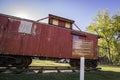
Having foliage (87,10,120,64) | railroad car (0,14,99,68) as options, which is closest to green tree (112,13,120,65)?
foliage (87,10,120,64)

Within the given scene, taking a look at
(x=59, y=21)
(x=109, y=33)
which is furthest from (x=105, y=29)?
(x=59, y=21)

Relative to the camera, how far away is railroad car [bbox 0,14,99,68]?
48.1 ft

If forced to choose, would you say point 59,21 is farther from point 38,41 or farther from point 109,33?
point 109,33

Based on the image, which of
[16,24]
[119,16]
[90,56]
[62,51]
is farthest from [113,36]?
[16,24]

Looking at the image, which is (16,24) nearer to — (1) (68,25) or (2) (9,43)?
(2) (9,43)

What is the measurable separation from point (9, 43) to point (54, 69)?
3.88 meters

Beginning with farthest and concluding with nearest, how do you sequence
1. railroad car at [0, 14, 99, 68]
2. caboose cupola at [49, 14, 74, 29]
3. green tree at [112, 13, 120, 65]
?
green tree at [112, 13, 120, 65] < caboose cupola at [49, 14, 74, 29] < railroad car at [0, 14, 99, 68]

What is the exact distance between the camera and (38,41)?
53.9ft

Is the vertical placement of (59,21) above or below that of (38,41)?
above

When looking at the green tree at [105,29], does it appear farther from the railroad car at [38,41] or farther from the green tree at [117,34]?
the railroad car at [38,41]

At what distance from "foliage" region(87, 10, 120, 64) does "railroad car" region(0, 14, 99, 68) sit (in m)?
26.2

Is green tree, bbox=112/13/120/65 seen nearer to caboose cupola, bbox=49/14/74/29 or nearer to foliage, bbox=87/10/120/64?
foliage, bbox=87/10/120/64

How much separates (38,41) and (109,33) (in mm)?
32165

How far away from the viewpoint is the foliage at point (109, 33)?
151 feet
